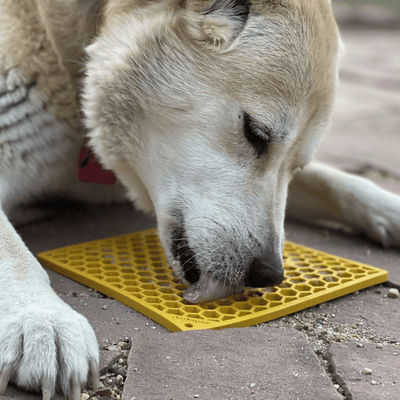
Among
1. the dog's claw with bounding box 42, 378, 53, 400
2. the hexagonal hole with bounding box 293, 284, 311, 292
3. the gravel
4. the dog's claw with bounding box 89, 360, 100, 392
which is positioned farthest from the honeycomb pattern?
the dog's claw with bounding box 42, 378, 53, 400

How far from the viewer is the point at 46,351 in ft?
4.19

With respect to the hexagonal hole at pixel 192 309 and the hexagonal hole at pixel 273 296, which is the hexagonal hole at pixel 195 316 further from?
the hexagonal hole at pixel 273 296

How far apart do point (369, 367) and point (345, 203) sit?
115cm

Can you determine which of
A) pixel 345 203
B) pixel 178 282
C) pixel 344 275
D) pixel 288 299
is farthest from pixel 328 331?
pixel 345 203

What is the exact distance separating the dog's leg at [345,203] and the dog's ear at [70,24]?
1143 millimetres

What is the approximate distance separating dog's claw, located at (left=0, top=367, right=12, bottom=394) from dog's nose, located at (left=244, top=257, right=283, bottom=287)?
2.37 feet

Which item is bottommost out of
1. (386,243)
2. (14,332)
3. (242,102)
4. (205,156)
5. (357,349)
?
(386,243)

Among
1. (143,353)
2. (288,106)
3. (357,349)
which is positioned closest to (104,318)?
(143,353)

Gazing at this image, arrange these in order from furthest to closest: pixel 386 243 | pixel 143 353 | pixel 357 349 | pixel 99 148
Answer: pixel 386 243 < pixel 99 148 < pixel 357 349 < pixel 143 353

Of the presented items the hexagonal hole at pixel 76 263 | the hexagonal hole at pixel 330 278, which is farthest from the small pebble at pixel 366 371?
the hexagonal hole at pixel 76 263

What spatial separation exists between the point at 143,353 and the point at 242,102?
2.56 feet

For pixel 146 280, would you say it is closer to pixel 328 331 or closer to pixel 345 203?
pixel 328 331

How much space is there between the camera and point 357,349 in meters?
1.53

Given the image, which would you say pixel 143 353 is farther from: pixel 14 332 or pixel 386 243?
pixel 386 243
